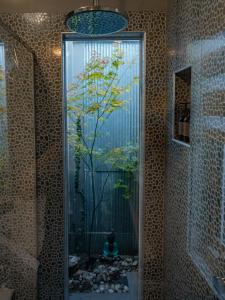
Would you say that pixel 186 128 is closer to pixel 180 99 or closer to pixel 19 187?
pixel 180 99

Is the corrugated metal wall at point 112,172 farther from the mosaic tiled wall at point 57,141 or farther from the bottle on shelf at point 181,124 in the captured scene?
the bottle on shelf at point 181,124

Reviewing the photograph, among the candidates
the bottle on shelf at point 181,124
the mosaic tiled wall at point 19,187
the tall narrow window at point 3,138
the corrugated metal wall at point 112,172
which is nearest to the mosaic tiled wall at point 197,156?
the bottle on shelf at point 181,124

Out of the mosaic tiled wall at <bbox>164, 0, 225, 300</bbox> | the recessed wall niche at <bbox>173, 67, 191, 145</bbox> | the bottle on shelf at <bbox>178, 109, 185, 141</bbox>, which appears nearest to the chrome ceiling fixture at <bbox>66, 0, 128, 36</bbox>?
the mosaic tiled wall at <bbox>164, 0, 225, 300</bbox>

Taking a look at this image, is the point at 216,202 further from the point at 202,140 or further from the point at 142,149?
the point at 142,149

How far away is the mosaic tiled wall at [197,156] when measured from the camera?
107 centimetres

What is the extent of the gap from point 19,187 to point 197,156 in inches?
47.4

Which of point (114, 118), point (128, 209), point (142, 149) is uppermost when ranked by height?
point (114, 118)

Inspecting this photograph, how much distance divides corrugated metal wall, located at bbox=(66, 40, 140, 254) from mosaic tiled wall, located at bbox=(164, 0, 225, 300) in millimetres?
279

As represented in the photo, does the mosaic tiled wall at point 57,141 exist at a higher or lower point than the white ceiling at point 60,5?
lower

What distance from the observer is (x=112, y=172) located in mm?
2029

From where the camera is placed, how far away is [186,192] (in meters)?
1.48

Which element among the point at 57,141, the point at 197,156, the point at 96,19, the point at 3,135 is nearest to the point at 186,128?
the point at 197,156

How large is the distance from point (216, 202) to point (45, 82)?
1325 mm

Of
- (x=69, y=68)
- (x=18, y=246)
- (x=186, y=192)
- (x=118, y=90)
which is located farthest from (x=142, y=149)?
(x=18, y=246)
